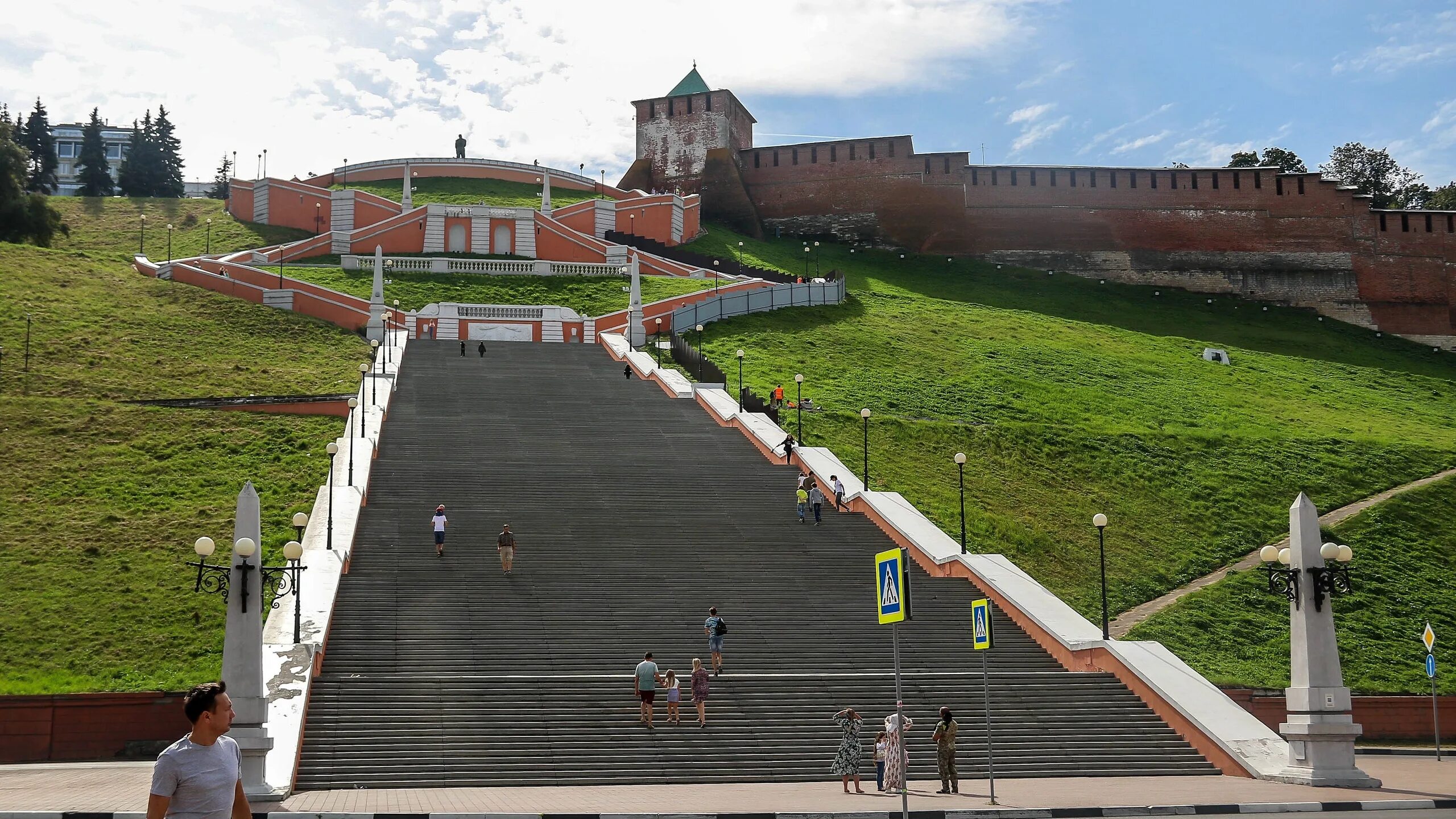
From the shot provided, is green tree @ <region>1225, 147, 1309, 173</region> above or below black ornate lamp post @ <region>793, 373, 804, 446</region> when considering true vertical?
above

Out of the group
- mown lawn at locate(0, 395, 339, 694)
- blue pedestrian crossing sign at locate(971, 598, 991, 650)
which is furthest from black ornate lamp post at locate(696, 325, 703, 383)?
blue pedestrian crossing sign at locate(971, 598, 991, 650)

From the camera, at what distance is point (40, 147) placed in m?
84.2

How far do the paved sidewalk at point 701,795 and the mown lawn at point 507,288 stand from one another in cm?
3441

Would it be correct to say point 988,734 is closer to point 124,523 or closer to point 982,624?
point 982,624

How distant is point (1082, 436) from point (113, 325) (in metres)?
27.5

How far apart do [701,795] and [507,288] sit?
130 ft

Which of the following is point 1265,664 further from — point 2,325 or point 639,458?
point 2,325

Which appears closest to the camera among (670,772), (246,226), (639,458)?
(670,772)

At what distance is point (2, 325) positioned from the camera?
1459 inches

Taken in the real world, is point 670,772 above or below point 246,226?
below

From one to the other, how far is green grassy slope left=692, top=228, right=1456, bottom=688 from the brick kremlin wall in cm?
257

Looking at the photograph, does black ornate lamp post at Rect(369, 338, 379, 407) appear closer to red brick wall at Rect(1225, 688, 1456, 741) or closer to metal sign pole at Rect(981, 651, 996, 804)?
metal sign pole at Rect(981, 651, 996, 804)

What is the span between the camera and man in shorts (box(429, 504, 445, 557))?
2142 cm

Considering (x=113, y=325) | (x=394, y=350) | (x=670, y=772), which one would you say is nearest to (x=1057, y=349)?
(x=394, y=350)
